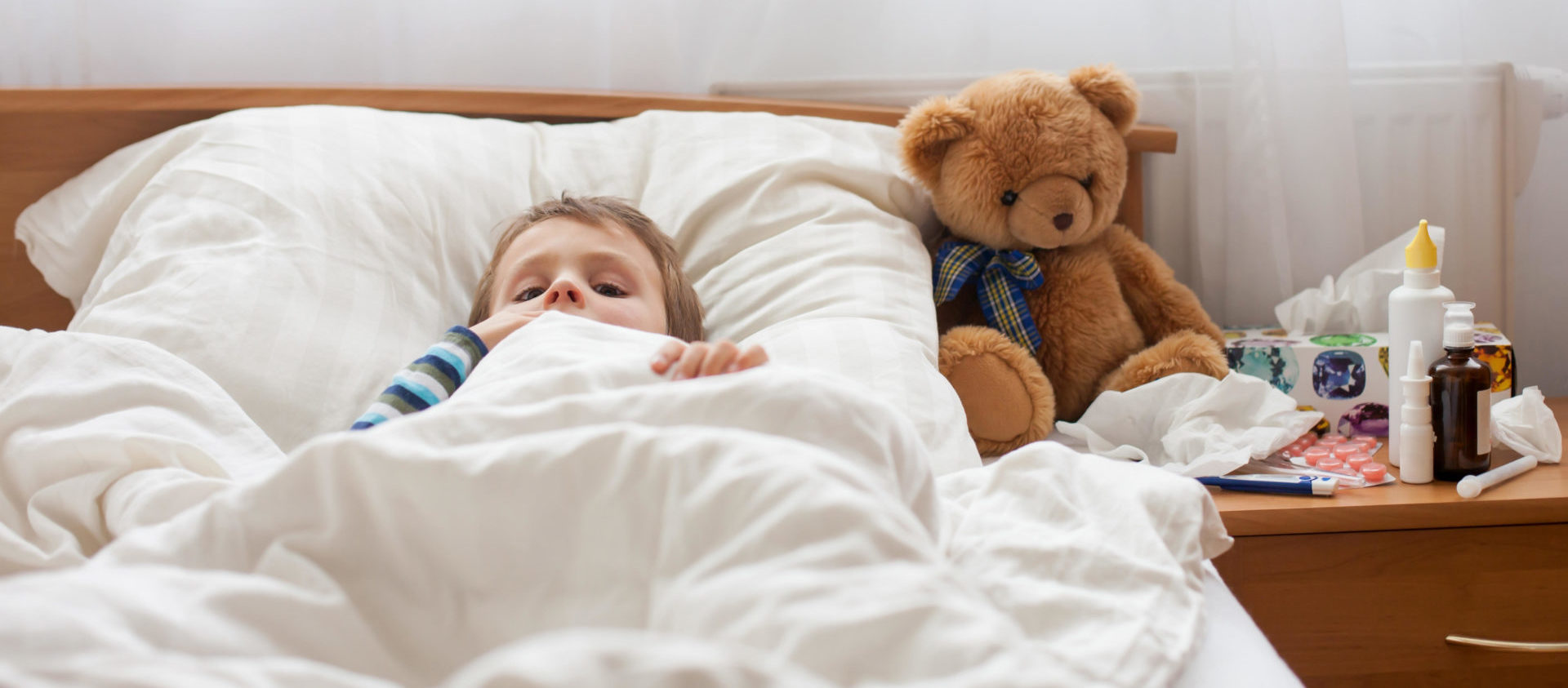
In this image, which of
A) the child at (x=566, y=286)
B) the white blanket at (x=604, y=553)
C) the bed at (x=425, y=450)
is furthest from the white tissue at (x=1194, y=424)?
the child at (x=566, y=286)

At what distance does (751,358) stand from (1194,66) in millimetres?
984

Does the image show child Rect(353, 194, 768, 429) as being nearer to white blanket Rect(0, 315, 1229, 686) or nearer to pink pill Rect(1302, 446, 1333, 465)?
white blanket Rect(0, 315, 1229, 686)

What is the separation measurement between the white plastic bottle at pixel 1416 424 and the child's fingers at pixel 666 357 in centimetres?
68

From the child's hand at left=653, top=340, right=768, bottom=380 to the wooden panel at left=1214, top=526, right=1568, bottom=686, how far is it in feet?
1.71

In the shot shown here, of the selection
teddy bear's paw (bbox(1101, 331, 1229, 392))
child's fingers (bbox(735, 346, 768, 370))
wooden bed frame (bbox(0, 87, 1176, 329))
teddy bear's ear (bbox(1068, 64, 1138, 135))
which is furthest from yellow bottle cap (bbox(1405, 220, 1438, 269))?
wooden bed frame (bbox(0, 87, 1176, 329))

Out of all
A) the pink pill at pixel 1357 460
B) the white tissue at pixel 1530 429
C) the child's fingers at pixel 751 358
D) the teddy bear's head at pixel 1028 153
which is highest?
the teddy bear's head at pixel 1028 153

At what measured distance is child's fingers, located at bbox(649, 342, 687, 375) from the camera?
688 mm

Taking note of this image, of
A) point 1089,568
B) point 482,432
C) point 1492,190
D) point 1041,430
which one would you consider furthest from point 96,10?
point 1492,190

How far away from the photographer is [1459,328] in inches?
37.6

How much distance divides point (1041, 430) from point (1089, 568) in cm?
54

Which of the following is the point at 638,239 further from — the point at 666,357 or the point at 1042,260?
the point at 1042,260

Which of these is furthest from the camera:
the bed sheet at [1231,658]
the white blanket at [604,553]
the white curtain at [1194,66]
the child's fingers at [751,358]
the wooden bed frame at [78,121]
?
the white curtain at [1194,66]

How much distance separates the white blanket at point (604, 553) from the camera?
0.41 meters

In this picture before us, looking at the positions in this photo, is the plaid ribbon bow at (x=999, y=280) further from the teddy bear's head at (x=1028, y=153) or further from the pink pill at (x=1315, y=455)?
the pink pill at (x=1315, y=455)
